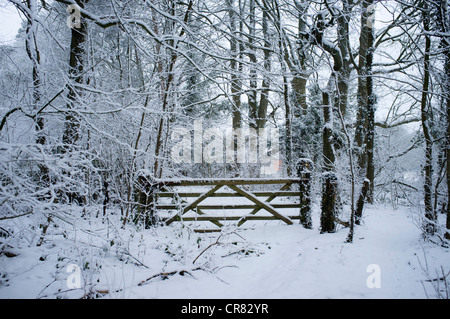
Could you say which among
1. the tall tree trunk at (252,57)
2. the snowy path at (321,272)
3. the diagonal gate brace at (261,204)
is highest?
the tall tree trunk at (252,57)

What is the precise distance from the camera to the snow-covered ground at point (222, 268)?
2676 millimetres

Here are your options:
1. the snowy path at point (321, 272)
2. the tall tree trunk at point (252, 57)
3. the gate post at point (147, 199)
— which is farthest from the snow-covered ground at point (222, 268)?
the tall tree trunk at point (252, 57)

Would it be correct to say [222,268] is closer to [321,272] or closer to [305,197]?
[321,272]

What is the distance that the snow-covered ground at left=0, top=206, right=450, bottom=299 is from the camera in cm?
268

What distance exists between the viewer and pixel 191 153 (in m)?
17.0

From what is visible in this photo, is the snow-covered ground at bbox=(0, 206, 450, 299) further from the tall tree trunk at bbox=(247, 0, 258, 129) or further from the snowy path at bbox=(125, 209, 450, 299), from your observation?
the tall tree trunk at bbox=(247, 0, 258, 129)

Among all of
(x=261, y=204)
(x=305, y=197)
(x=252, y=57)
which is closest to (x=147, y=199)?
(x=261, y=204)

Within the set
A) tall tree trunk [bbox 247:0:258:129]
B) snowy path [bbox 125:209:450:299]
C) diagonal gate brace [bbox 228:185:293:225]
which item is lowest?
snowy path [bbox 125:209:450:299]

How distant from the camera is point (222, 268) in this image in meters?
3.56

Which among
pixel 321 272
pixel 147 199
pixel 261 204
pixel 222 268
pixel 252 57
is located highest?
pixel 252 57

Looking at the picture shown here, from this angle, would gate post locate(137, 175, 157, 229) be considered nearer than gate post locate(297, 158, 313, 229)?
Yes

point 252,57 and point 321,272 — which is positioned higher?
point 252,57

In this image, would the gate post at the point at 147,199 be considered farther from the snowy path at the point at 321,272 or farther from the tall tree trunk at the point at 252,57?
the tall tree trunk at the point at 252,57

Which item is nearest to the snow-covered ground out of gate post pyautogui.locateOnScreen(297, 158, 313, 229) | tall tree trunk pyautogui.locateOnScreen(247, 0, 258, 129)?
gate post pyautogui.locateOnScreen(297, 158, 313, 229)
